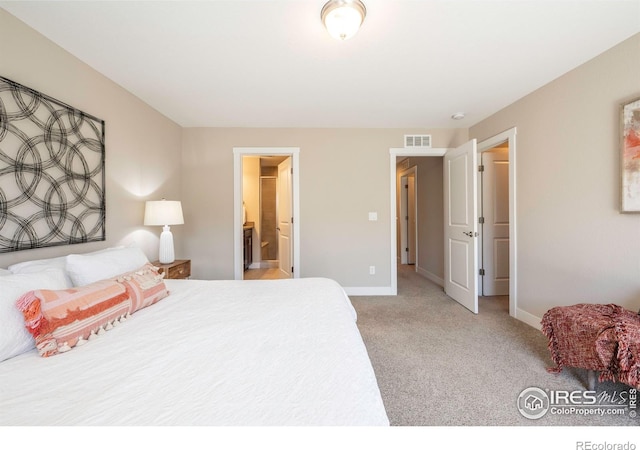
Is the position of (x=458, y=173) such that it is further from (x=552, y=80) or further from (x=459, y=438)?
(x=459, y=438)

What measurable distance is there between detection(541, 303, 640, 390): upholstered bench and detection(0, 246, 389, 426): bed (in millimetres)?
1515

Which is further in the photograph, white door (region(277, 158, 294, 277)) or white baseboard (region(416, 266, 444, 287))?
white baseboard (region(416, 266, 444, 287))

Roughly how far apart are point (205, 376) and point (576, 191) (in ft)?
9.95

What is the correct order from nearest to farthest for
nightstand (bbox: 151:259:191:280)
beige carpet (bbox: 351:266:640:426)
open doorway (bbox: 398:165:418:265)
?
beige carpet (bbox: 351:266:640:426), nightstand (bbox: 151:259:191:280), open doorway (bbox: 398:165:418:265)

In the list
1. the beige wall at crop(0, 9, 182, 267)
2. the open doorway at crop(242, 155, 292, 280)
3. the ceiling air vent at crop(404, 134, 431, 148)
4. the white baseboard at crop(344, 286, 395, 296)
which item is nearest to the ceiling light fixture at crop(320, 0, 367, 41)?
the beige wall at crop(0, 9, 182, 267)

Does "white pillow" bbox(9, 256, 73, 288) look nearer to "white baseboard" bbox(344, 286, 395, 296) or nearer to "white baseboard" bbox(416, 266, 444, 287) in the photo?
"white baseboard" bbox(344, 286, 395, 296)

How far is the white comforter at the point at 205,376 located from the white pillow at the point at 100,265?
15.4 inches

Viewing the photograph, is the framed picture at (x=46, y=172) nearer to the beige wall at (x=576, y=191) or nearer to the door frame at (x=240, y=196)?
the door frame at (x=240, y=196)

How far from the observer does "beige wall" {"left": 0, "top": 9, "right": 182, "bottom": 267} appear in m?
1.61

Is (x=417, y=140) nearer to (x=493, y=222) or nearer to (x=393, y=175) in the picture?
(x=393, y=175)

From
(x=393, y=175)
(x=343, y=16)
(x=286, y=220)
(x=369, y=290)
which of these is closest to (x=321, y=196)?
(x=286, y=220)

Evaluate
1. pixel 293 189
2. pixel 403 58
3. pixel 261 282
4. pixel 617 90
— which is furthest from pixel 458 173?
pixel 261 282

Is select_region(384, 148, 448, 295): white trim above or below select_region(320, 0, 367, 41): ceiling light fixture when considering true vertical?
below

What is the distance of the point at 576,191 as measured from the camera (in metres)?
2.20
